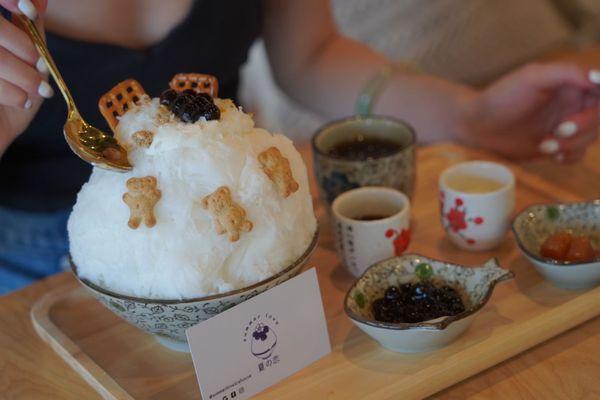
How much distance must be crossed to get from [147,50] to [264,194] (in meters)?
0.57

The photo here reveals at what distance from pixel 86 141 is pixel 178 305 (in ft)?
0.65

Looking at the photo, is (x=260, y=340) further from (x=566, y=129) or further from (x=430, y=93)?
(x=430, y=93)

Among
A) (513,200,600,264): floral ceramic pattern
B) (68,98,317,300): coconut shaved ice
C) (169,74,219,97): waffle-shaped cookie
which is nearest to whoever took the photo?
(68,98,317,300): coconut shaved ice

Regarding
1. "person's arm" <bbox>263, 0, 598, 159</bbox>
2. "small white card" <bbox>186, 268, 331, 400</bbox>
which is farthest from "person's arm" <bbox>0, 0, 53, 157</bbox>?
"person's arm" <bbox>263, 0, 598, 159</bbox>

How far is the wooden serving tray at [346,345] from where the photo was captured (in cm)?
76

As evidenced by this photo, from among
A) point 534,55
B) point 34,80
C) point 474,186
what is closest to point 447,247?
point 474,186

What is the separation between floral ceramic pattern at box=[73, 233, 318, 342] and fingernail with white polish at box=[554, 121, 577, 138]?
0.61 m

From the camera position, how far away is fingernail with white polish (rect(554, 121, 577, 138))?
1.19 m

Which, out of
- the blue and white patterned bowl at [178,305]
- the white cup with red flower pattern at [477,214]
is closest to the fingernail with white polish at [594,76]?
the white cup with red flower pattern at [477,214]

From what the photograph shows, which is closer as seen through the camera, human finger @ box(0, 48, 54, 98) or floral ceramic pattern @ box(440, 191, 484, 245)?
human finger @ box(0, 48, 54, 98)

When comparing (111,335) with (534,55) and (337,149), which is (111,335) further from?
(534,55)

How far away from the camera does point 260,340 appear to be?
2.46ft

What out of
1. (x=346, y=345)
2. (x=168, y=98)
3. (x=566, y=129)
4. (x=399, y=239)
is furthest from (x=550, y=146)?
(x=168, y=98)

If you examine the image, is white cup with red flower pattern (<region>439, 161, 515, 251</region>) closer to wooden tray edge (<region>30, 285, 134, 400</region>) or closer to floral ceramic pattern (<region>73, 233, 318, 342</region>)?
floral ceramic pattern (<region>73, 233, 318, 342</region>)
